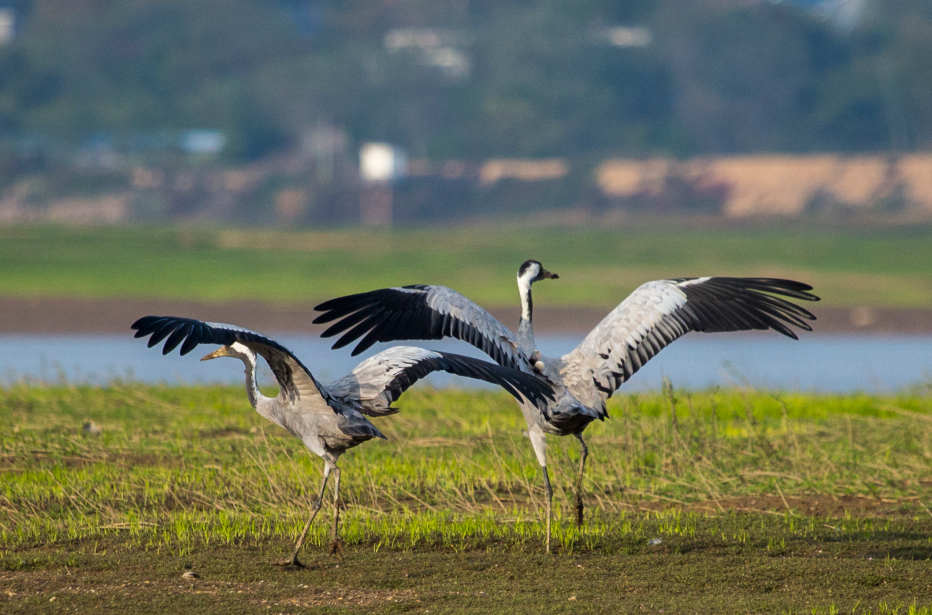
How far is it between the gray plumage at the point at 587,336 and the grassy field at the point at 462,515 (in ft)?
2.46

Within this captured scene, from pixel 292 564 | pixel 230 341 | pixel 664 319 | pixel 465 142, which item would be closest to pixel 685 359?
pixel 664 319

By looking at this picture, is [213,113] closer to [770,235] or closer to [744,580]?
[770,235]

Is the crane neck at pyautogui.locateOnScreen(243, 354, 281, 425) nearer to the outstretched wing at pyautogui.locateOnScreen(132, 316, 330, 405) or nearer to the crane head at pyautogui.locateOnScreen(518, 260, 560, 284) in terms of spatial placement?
the outstretched wing at pyautogui.locateOnScreen(132, 316, 330, 405)

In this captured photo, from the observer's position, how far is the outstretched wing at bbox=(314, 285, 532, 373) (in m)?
7.34

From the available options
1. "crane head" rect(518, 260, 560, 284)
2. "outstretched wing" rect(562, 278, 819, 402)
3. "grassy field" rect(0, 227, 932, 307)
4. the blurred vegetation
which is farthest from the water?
the blurred vegetation

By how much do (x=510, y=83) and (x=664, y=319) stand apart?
68109 millimetres

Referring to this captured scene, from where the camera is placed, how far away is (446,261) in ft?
137

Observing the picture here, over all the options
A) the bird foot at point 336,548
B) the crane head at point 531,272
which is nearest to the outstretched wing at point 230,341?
the bird foot at point 336,548

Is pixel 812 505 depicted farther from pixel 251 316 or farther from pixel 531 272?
pixel 251 316

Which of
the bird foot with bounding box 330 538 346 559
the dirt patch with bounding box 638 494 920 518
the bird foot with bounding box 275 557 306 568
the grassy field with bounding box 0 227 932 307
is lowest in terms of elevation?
the bird foot with bounding box 275 557 306 568

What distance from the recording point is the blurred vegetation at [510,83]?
72.3 meters

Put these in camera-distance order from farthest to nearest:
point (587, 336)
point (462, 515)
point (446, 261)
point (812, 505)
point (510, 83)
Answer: point (510, 83) < point (446, 261) < point (812, 505) < point (462, 515) < point (587, 336)

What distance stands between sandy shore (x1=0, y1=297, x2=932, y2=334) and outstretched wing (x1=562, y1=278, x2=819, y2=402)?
19332 millimetres

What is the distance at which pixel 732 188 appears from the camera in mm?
62438
